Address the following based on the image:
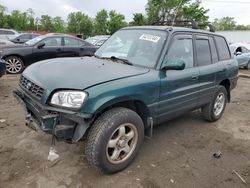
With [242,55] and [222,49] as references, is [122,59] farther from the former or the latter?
[242,55]

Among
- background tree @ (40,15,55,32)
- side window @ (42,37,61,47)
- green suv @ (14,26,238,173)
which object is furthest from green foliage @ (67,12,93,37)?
green suv @ (14,26,238,173)

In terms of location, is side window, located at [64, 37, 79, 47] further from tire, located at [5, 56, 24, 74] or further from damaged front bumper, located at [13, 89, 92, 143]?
damaged front bumper, located at [13, 89, 92, 143]

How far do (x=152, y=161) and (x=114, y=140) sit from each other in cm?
79

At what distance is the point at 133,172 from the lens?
3465mm

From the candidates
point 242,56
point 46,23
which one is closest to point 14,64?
point 242,56

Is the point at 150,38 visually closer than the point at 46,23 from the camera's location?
Yes

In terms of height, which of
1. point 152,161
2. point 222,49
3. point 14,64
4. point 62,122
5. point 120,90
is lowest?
point 152,161

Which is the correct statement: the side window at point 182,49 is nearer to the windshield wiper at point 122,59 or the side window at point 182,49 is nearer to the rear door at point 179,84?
the rear door at point 179,84

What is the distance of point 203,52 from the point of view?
476 centimetres

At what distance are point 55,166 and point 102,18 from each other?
37538 millimetres

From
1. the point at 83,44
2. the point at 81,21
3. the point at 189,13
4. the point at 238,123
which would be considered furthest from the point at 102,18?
the point at 238,123

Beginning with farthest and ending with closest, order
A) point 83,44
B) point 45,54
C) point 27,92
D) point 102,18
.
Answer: point 102,18 → point 83,44 → point 45,54 → point 27,92

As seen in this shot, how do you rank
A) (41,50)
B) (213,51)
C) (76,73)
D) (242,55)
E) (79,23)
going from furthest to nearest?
(79,23)
(242,55)
(41,50)
(213,51)
(76,73)

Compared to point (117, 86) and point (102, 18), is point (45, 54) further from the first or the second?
point (102, 18)
